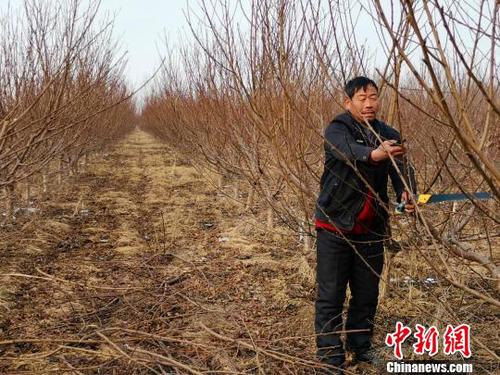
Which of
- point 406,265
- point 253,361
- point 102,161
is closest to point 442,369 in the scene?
point 253,361

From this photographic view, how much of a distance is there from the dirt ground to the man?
26 centimetres

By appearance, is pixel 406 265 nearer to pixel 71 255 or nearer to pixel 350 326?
pixel 350 326

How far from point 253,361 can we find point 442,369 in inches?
40.2

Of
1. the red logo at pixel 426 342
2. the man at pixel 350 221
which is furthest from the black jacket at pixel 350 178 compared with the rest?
the red logo at pixel 426 342

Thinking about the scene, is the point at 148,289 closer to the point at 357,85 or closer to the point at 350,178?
the point at 350,178

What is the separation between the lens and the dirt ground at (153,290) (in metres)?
2.37

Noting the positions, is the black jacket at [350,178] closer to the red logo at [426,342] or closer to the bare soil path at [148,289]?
the red logo at [426,342]

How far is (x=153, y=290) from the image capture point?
10.0 ft

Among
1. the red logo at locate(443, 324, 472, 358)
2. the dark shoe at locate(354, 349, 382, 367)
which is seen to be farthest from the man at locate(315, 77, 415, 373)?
the red logo at locate(443, 324, 472, 358)

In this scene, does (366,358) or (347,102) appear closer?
(347,102)

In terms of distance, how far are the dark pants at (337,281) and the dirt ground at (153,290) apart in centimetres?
17

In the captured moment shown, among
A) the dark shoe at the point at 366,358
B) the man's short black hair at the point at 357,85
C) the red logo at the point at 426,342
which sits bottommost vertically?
the dark shoe at the point at 366,358

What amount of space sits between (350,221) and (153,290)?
1.54 metres

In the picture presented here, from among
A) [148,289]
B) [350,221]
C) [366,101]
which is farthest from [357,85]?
[148,289]
